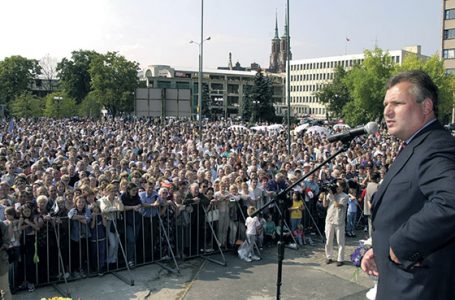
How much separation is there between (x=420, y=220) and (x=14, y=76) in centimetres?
9630

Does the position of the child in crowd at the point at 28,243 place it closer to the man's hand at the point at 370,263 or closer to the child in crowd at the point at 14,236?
the child in crowd at the point at 14,236

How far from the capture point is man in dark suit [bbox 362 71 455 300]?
198 cm

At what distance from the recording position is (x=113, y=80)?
245ft

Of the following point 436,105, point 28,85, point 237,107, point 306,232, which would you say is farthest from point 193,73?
point 436,105

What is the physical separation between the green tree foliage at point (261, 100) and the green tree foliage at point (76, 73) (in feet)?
114

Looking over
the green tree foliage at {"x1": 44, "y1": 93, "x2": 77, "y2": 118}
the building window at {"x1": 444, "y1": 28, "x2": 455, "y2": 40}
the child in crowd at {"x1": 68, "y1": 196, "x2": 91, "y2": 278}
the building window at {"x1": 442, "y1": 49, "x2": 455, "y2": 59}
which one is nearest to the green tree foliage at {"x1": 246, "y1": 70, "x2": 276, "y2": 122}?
the building window at {"x1": 442, "y1": 49, "x2": 455, "y2": 59}

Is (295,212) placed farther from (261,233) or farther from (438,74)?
(438,74)

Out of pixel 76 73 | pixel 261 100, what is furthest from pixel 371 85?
pixel 76 73

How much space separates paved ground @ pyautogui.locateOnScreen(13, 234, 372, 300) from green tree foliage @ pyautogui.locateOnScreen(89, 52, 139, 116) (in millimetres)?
68125

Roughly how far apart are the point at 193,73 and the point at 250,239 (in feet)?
370

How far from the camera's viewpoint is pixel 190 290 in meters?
7.75

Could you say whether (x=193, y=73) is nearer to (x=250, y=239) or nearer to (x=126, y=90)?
(x=126, y=90)

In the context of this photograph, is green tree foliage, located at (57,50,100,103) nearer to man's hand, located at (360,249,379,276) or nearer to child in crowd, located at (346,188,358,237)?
child in crowd, located at (346,188,358,237)

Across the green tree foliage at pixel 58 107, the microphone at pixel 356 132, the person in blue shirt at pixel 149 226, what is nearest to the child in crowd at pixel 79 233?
the person in blue shirt at pixel 149 226
